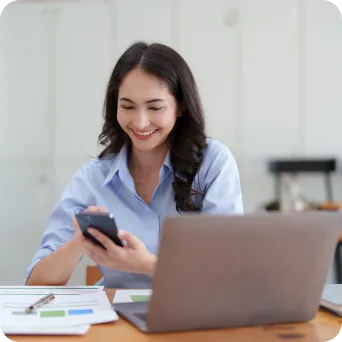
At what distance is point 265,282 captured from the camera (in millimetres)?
1102

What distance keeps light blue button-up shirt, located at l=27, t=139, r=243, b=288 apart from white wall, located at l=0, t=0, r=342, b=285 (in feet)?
7.26

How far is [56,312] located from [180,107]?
2.90 ft

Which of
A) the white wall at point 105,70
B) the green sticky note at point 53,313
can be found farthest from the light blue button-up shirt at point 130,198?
the white wall at point 105,70

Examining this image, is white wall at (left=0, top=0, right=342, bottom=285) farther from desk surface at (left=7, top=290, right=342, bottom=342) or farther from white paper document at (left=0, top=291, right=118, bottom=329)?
desk surface at (left=7, top=290, right=342, bottom=342)

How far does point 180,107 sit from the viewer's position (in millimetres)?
1919

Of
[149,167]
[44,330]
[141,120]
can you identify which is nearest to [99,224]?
[44,330]

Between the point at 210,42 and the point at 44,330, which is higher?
the point at 210,42

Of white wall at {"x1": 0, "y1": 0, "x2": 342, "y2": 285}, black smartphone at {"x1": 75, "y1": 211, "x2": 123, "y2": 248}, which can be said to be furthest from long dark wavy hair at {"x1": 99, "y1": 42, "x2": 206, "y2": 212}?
white wall at {"x1": 0, "y1": 0, "x2": 342, "y2": 285}

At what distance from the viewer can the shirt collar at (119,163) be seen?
1.88m

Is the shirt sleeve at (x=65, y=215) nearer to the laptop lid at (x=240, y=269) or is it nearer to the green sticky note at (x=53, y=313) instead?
the green sticky note at (x=53, y=313)

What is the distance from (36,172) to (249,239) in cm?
327

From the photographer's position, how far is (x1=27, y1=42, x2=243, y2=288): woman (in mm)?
1787

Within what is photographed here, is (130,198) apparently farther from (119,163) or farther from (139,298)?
(139,298)

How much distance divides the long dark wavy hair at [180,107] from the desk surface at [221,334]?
2.32ft
